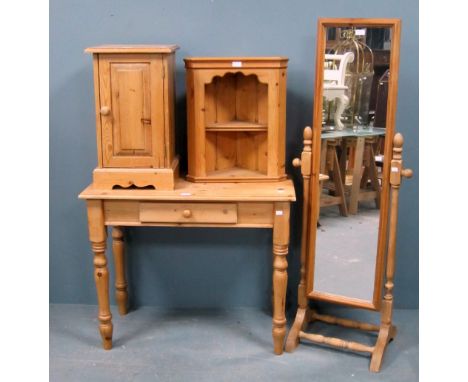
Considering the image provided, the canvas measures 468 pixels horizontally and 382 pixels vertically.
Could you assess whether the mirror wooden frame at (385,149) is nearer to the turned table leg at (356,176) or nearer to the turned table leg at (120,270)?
the turned table leg at (356,176)

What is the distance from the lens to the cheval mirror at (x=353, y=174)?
Result: 99.1 inches

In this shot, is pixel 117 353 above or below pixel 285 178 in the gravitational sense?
below

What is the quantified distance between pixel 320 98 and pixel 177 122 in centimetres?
77

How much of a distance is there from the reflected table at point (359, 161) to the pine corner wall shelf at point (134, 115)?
74 cm

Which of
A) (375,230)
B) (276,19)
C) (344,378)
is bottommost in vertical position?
(344,378)

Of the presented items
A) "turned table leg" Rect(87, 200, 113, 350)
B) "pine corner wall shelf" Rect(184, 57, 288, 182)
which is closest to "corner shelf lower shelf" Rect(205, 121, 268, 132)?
"pine corner wall shelf" Rect(184, 57, 288, 182)

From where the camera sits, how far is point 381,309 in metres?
2.73

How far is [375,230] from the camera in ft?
8.76

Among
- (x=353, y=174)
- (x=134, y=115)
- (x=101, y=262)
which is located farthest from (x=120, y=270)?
(x=353, y=174)

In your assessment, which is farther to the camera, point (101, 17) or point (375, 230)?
point (101, 17)

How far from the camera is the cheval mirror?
2.52 meters

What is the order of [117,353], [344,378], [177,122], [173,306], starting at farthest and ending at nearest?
[173,306]
[177,122]
[117,353]
[344,378]

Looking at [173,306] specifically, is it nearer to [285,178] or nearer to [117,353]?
[117,353]

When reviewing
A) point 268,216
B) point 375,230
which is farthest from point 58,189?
point 375,230
